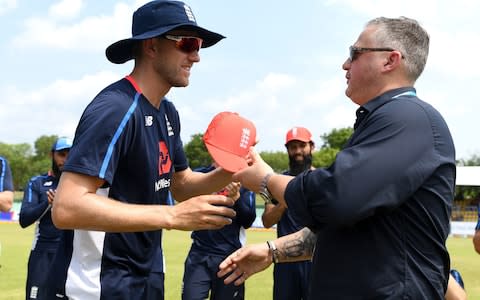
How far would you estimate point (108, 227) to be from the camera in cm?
324

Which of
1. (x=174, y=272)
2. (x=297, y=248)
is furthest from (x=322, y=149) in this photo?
(x=297, y=248)

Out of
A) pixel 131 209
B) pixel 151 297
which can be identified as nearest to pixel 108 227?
pixel 131 209

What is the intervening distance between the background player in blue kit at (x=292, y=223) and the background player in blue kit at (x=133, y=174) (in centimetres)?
455

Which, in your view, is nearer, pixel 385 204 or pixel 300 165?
pixel 385 204

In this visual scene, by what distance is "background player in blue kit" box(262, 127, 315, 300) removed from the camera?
29.0 ft

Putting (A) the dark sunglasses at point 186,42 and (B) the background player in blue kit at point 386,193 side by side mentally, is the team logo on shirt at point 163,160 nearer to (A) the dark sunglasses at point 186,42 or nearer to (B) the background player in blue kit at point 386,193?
(A) the dark sunglasses at point 186,42

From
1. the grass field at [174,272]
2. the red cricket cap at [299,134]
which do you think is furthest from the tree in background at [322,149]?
the red cricket cap at [299,134]

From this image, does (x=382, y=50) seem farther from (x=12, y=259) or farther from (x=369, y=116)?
(x=12, y=259)

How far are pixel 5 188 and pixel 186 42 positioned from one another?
4.68 metres

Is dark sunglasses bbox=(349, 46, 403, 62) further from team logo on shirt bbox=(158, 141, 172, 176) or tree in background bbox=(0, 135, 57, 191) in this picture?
tree in background bbox=(0, 135, 57, 191)

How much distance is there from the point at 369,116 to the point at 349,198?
51 cm

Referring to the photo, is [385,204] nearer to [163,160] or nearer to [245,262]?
[245,262]

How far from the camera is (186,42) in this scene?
3.86 meters

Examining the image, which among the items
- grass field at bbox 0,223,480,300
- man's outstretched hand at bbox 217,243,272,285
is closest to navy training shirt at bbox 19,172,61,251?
grass field at bbox 0,223,480,300
